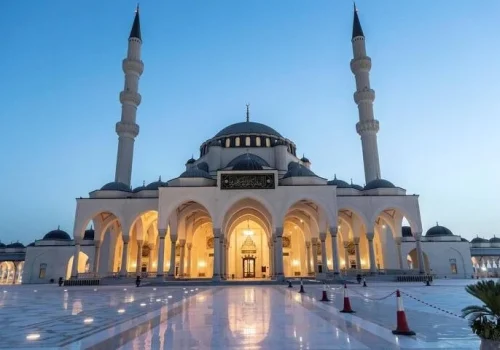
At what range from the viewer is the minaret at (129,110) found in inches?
1080

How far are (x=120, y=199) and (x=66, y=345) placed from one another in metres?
22.1

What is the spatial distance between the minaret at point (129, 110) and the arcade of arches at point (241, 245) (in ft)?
13.6

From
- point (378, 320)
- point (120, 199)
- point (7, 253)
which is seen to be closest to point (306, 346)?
point (378, 320)

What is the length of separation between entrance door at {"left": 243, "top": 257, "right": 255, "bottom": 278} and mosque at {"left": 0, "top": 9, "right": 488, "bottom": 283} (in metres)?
0.13

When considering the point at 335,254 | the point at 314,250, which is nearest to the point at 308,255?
the point at 314,250

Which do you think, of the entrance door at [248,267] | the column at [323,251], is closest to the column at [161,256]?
the column at [323,251]

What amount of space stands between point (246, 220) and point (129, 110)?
1456cm

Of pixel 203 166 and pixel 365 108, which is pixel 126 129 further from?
pixel 365 108

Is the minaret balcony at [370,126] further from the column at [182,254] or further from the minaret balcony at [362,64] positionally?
the column at [182,254]

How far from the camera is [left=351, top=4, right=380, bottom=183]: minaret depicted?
27.9m

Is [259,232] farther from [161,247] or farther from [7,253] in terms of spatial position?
[7,253]

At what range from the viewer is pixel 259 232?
111 feet

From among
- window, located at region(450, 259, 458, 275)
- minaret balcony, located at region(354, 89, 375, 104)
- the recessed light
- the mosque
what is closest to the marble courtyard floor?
the recessed light

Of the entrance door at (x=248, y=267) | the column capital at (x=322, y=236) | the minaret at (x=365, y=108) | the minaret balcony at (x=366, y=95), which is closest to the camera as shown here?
the column capital at (x=322, y=236)
